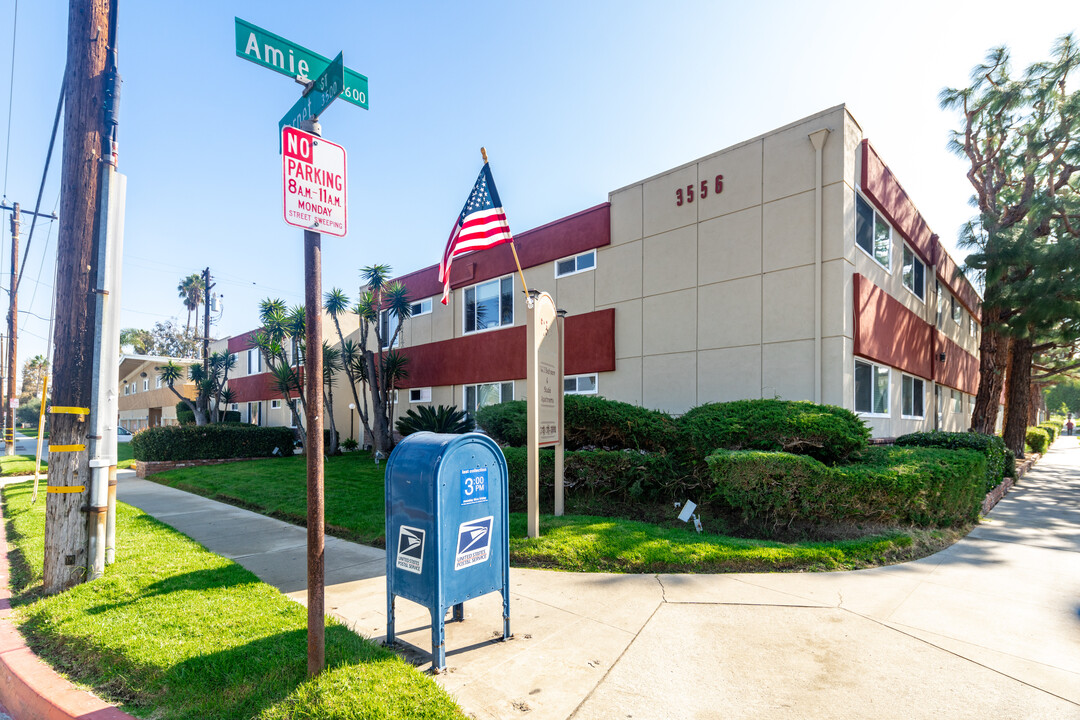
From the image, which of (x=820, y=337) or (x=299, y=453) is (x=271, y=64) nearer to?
(x=820, y=337)

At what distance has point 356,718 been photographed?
3051 mm

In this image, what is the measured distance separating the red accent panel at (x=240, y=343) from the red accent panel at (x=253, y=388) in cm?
162

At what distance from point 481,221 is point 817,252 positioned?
5.99 metres

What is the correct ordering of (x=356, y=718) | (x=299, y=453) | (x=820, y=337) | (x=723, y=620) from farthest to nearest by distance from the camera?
(x=299, y=453)
(x=820, y=337)
(x=723, y=620)
(x=356, y=718)

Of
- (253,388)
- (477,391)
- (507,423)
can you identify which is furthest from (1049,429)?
(253,388)

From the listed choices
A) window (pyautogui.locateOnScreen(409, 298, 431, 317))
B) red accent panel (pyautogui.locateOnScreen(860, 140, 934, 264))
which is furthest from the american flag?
window (pyautogui.locateOnScreen(409, 298, 431, 317))

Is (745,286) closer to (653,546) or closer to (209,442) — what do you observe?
(653,546)

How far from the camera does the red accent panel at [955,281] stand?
17272 millimetres

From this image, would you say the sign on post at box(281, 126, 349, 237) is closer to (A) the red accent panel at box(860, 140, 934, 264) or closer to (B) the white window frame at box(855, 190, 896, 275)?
(B) the white window frame at box(855, 190, 896, 275)

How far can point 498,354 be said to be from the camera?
15555 millimetres

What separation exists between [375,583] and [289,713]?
2.49m

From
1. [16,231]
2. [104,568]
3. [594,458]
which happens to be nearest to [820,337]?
[594,458]

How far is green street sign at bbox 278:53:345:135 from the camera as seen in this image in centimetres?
340

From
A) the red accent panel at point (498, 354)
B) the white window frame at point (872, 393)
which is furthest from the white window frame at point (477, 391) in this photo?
the white window frame at point (872, 393)
